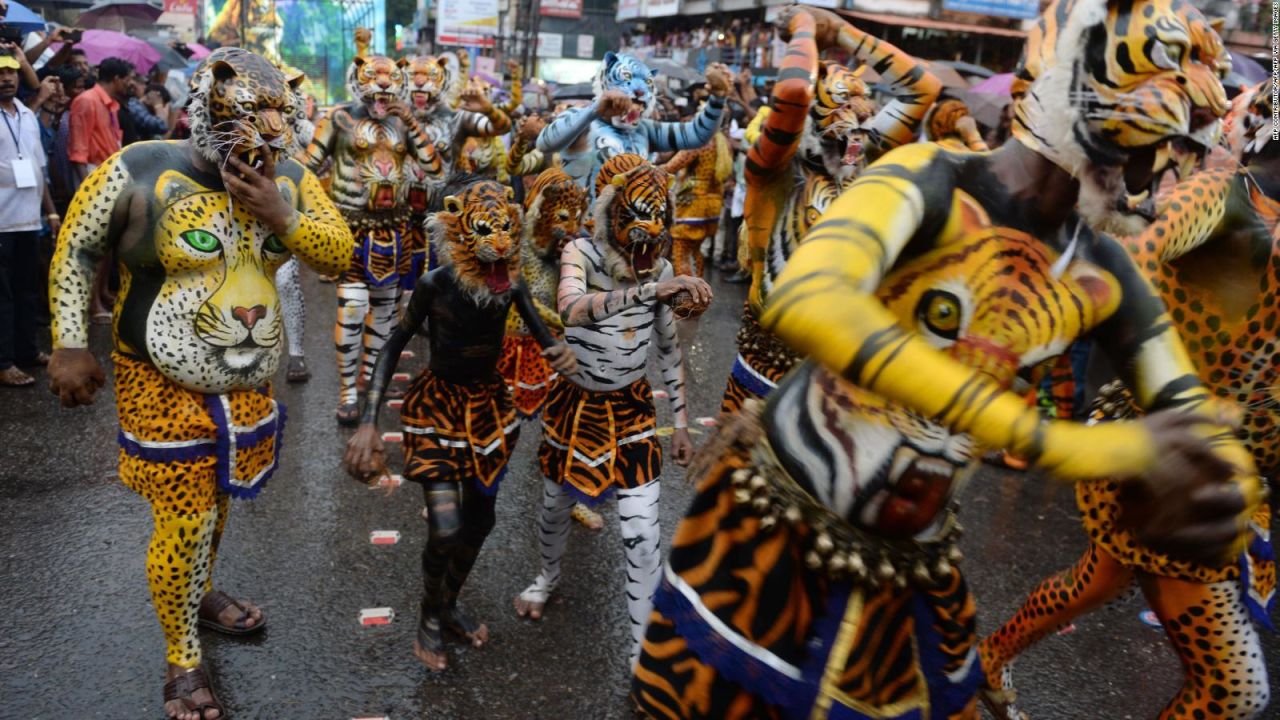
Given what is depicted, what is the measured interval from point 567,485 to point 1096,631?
2.53 m

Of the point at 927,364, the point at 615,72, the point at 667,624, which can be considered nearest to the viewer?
the point at 927,364

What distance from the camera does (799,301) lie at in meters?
1.48

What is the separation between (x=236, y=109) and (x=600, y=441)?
5.66 feet

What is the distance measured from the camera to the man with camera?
654cm

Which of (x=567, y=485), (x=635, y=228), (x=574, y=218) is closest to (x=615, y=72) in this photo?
(x=574, y=218)

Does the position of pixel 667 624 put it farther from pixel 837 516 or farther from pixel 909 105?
pixel 909 105

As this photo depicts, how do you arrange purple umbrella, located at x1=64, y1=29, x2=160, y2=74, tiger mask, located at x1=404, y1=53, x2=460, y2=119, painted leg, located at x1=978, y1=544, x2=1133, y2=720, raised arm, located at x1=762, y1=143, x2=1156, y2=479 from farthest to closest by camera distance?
purple umbrella, located at x1=64, y1=29, x2=160, y2=74 < tiger mask, located at x1=404, y1=53, x2=460, y2=119 < painted leg, located at x1=978, y1=544, x2=1133, y2=720 < raised arm, located at x1=762, y1=143, x2=1156, y2=479

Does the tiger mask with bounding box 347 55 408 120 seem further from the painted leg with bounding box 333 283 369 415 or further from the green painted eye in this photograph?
the green painted eye

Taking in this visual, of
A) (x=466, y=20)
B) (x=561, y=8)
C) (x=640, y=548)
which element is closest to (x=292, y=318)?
(x=640, y=548)

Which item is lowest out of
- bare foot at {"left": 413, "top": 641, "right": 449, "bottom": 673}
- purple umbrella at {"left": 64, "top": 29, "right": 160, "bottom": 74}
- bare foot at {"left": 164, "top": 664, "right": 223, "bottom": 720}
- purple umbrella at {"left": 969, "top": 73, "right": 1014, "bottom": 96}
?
bare foot at {"left": 413, "top": 641, "right": 449, "bottom": 673}

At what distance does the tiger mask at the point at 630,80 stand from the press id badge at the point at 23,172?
158 inches

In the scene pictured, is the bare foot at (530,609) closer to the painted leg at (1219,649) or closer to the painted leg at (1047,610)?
the painted leg at (1047,610)

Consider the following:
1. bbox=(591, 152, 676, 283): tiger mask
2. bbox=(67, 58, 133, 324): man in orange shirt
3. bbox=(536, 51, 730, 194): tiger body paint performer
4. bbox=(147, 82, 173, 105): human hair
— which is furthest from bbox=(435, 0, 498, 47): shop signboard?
bbox=(591, 152, 676, 283): tiger mask

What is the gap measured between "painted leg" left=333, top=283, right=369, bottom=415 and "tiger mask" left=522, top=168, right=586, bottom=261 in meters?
1.97
